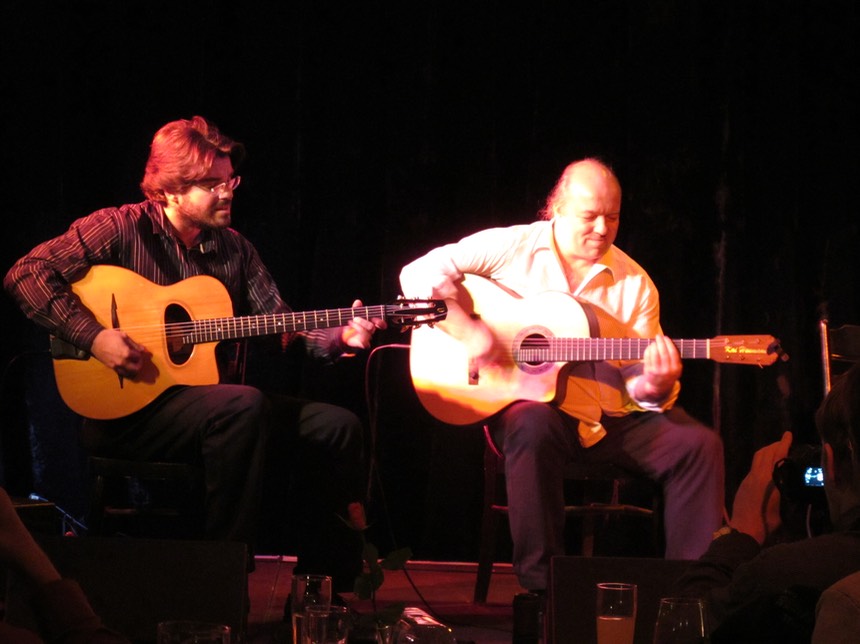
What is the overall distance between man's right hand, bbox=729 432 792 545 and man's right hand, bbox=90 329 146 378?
212cm

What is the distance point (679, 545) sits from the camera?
139 inches

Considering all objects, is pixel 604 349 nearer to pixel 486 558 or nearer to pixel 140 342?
pixel 486 558

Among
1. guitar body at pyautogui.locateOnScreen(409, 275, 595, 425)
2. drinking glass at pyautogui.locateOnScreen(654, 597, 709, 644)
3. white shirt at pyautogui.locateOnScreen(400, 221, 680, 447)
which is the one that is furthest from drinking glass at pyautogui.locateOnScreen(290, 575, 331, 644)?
white shirt at pyautogui.locateOnScreen(400, 221, 680, 447)

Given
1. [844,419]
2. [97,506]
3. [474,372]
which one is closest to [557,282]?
[474,372]

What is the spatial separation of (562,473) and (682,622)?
1.93 meters

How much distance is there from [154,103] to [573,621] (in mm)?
3160

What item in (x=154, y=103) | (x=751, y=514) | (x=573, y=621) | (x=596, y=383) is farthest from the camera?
(x=154, y=103)

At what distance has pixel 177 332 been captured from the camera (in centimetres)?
352

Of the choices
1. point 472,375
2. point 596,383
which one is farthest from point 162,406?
point 596,383

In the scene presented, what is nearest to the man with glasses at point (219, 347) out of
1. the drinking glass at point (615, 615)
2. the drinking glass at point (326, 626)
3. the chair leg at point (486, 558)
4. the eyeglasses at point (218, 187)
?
the eyeglasses at point (218, 187)

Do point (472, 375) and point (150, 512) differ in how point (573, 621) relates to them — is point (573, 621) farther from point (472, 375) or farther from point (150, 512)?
point (150, 512)

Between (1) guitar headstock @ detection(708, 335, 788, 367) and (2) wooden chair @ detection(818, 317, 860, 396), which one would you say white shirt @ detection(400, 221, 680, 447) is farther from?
(2) wooden chair @ detection(818, 317, 860, 396)

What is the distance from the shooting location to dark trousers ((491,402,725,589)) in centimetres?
345

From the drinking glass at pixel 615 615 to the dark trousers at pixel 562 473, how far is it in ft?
5.01
